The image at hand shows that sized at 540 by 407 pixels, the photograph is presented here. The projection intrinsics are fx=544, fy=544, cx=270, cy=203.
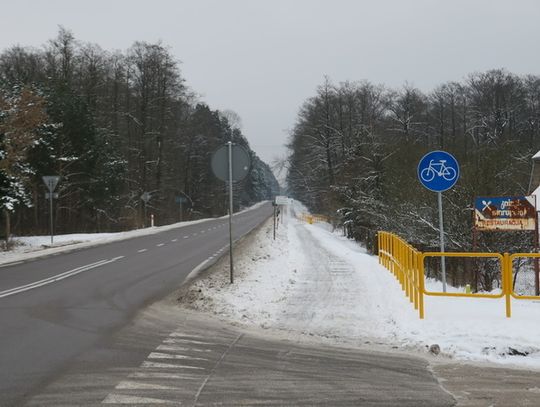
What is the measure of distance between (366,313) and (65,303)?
5.46 m

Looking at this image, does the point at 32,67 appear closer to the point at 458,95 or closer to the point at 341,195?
the point at 341,195

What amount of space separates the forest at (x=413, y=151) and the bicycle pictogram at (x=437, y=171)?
7.19 meters

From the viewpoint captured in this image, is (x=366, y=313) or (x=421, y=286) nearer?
(x=421, y=286)

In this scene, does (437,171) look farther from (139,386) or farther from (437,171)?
(139,386)

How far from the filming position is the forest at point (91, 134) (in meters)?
26.3

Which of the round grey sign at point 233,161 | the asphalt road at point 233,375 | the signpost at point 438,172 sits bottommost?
the asphalt road at point 233,375

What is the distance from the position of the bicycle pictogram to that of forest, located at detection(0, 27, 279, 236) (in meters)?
17.3

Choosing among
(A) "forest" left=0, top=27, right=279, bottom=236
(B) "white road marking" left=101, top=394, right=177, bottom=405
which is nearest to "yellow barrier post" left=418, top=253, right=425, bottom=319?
(B) "white road marking" left=101, top=394, right=177, bottom=405

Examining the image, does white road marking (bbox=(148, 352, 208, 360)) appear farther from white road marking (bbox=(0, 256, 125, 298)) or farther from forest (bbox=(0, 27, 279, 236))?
forest (bbox=(0, 27, 279, 236))

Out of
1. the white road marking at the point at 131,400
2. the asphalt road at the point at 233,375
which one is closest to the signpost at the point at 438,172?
the asphalt road at the point at 233,375

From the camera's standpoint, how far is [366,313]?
8.90 metres

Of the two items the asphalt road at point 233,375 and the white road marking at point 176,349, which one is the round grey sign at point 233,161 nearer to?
the asphalt road at point 233,375

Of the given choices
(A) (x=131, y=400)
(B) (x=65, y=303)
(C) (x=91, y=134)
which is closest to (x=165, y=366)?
(A) (x=131, y=400)

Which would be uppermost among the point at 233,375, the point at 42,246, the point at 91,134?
the point at 91,134
